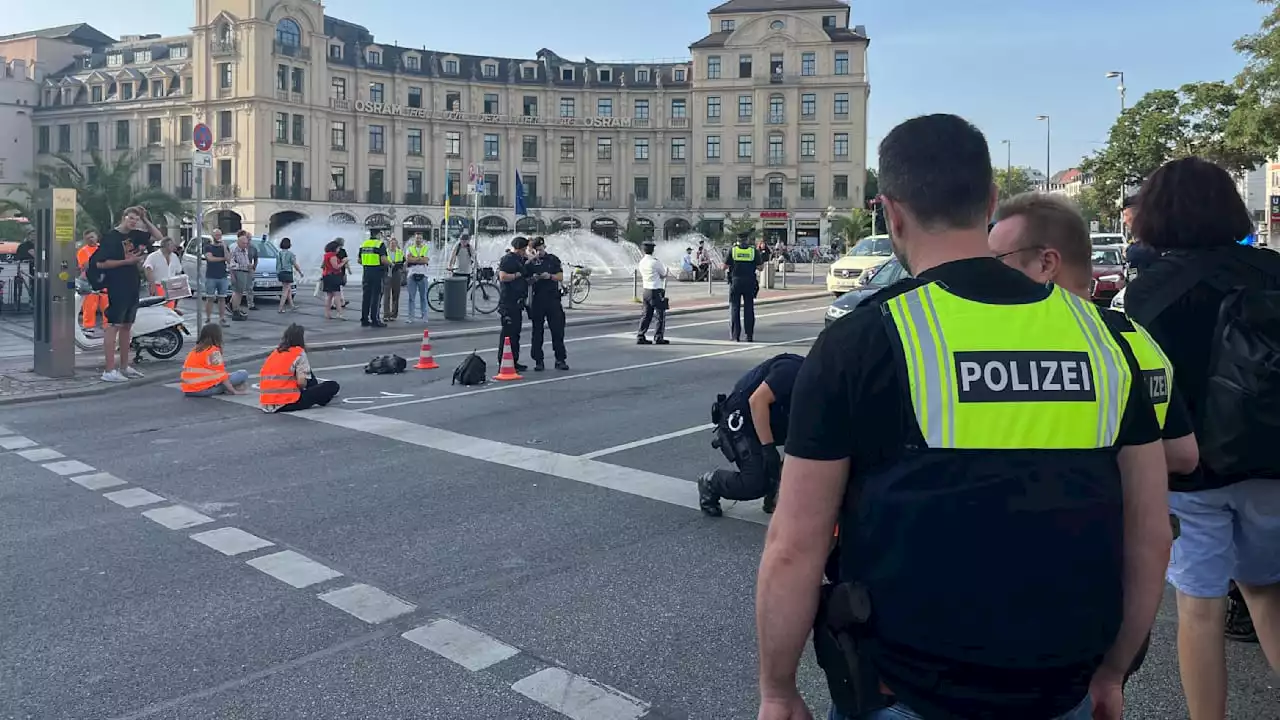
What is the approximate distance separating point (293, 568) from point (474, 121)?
2993 inches

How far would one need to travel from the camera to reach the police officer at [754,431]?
18.5ft

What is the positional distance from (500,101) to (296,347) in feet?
237

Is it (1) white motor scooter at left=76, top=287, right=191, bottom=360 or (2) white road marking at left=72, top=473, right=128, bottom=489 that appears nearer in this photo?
(2) white road marking at left=72, top=473, right=128, bottom=489

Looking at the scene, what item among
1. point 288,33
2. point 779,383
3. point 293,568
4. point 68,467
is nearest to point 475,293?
point 68,467

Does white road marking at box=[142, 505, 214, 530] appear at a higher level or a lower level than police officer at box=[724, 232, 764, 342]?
lower

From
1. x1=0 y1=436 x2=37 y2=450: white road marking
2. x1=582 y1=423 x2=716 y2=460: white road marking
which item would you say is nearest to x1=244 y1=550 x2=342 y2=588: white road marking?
x1=582 y1=423 x2=716 y2=460: white road marking

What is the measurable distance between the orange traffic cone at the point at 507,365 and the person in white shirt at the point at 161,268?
6.14m

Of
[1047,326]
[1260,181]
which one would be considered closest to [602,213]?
[1260,181]

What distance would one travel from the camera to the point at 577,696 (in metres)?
3.84

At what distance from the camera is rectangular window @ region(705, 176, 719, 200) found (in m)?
79.9

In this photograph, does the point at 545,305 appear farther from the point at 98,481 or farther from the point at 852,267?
the point at 852,267

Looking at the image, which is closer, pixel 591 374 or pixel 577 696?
pixel 577 696

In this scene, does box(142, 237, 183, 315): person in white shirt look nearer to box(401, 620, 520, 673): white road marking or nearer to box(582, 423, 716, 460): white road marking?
box(582, 423, 716, 460): white road marking

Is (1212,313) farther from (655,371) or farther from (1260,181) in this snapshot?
(1260,181)
